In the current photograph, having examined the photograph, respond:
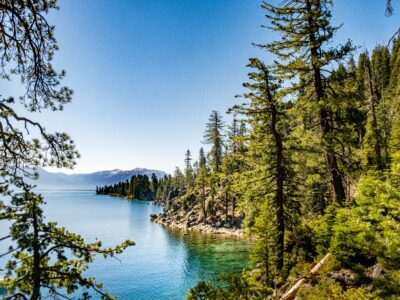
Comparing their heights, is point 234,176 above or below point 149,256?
above

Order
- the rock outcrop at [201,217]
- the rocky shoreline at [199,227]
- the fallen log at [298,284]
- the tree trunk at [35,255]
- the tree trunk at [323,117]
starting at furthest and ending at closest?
the rock outcrop at [201,217], the rocky shoreline at [199,227], the tree trunk at [323,117], the fallen log at [298,284], the tree trunk at [35,255]

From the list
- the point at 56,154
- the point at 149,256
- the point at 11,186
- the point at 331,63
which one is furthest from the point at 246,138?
the point at 149,256

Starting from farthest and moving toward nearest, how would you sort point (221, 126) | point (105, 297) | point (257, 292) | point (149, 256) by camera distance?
point (221, 126) < point (149, 256) < point (257, 292) < point (105, 297)

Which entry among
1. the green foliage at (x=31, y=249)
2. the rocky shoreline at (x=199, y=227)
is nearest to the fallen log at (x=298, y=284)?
the green foliage at (x=31, y=249)

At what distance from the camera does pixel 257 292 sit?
739 centimetres

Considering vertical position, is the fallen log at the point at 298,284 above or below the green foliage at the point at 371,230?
below

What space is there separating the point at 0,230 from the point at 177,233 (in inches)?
1196

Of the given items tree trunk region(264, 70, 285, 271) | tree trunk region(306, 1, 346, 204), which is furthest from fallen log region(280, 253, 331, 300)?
tree trunk region(306, 1, 346, 204)

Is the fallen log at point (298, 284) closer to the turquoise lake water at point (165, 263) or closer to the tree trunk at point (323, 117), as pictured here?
the tree trunk at point (323, 117)

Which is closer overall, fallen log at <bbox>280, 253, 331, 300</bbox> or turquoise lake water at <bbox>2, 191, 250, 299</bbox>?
fallen log at <bbox>280, 253, 331, 300</bbox>

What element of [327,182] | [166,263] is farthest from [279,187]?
[166,263]

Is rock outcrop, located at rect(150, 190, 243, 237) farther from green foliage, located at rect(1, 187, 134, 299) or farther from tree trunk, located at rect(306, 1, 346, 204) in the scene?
green foliage, located at rect(1, 187, 134, 299)

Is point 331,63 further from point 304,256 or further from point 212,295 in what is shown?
point 212,295

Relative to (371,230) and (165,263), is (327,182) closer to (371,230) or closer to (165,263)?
(371,230)
